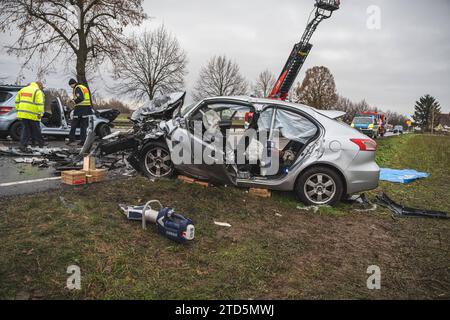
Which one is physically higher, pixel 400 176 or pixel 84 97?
pixel 84 97

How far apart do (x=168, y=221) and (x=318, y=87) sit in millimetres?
49995

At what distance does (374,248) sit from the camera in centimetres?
369

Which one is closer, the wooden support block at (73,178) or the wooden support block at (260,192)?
the wooden support block at (73,178)

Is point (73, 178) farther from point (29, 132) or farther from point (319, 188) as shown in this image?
point (29, 132)

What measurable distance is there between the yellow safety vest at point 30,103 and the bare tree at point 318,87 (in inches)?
1701

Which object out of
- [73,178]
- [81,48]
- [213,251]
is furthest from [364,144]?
[81,48]

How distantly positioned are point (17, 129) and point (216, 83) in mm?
34309

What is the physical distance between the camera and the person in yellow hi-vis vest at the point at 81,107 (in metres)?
9.17

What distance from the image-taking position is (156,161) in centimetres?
564

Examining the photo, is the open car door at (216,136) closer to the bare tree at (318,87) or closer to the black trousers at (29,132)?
the black trousers at (29,132)

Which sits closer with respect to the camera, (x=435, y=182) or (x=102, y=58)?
(x=435, y=182)

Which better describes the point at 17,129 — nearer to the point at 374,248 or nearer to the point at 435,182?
the point at 374,248

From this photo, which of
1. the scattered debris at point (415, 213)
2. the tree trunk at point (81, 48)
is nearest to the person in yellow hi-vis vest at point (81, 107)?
the scattered debris at point (415, 213)

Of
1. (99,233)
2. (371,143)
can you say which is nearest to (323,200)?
(371,143)
